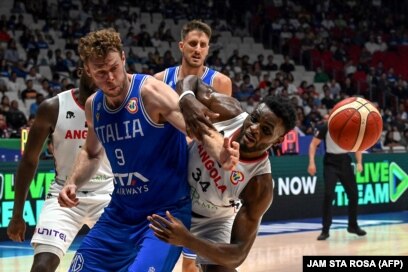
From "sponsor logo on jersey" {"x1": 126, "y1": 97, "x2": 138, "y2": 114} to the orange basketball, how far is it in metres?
4.14

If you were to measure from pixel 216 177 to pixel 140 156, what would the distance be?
55cm

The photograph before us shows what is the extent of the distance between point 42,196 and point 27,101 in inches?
209

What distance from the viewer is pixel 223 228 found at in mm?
5453

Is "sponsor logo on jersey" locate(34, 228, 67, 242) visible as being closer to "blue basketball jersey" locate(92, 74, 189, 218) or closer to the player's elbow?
"blue basketball jersey" locate(92, 74, 189, 218)

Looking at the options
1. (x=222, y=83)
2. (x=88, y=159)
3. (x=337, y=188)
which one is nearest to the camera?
(x=88, y=159)

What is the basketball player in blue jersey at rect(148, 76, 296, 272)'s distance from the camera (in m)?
4.89

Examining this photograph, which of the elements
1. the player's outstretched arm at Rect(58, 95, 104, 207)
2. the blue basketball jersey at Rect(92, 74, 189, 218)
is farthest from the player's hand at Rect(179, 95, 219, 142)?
the player's outstretched arm at Rect(58, 95, 104, 207)

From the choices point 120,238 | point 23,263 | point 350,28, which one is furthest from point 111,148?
point 350,28

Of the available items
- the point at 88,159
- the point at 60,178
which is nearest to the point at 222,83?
the point at 60,178

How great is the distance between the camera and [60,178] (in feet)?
21.3

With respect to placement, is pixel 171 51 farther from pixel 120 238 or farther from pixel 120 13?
pixel 120 238

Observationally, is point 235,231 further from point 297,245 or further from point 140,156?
point 297,245

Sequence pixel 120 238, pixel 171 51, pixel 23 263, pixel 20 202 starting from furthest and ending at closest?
pixel 171 51, pixel 23 263, pixel 20 202, pixel 120 238

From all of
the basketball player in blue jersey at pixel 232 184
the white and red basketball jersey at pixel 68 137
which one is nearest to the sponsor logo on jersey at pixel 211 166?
the basketball player in blue jersey at pixel 232 184
